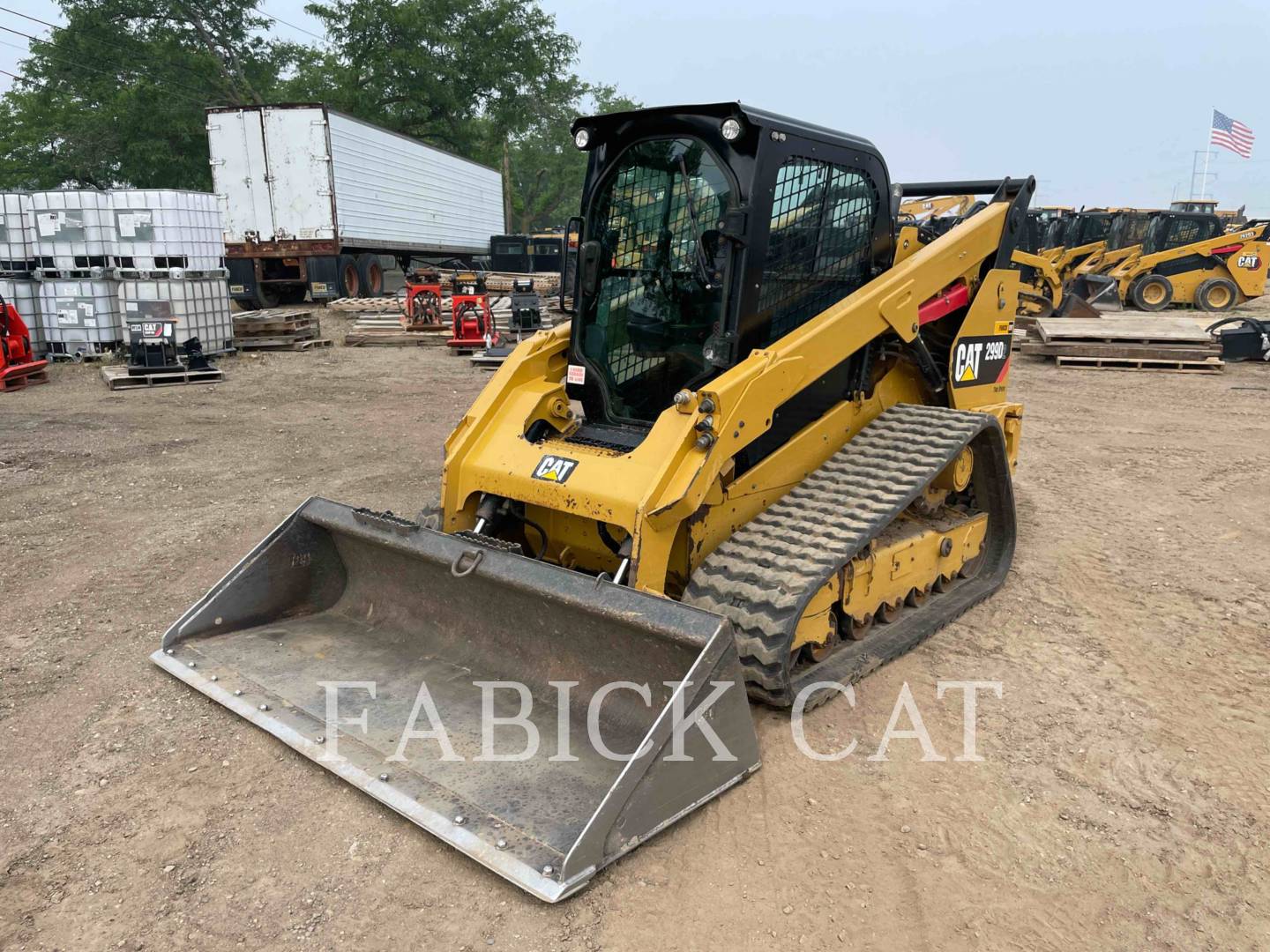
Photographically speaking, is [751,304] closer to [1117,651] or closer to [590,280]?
[590,280]

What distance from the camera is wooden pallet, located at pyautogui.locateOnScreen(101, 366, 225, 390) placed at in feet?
36.7

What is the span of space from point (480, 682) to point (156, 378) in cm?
963

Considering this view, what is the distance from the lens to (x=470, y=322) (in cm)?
1448

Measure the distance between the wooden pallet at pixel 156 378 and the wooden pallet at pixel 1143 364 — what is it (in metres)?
12.0

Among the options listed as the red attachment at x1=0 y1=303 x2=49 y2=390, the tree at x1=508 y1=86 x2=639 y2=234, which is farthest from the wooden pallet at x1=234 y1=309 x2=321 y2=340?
the tree at x1=508 y1=86 x2=639 y2=234

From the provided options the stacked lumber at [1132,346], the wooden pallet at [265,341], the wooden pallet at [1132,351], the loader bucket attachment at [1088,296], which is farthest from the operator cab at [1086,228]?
the wooden pallet at [265,341]

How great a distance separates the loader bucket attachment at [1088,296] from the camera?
55.9 ft

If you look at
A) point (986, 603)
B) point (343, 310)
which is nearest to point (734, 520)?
point (986, 603)

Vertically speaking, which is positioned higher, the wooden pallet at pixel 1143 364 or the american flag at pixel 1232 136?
the american flag at pixel 1232 136

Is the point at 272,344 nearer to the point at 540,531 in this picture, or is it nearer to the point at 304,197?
the point at 304,197

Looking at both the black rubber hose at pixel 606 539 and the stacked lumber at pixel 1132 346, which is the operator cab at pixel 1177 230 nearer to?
the stacked lumber at pixel 1132 346

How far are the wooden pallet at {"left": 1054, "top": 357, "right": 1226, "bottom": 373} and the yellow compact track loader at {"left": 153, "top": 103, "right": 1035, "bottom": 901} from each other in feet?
32.3

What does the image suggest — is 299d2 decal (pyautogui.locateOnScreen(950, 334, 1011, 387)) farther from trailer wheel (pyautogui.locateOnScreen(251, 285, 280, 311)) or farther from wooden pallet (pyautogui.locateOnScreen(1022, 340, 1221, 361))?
trailer wheel (pyautogui.locateOnScreen(251, 285, 280, 311))

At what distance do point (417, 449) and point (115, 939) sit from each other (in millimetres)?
5830
